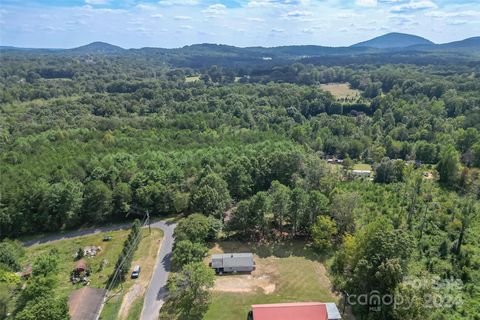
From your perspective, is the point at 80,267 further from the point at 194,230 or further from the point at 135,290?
the point at 194,230

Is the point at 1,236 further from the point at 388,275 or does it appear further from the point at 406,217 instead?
the point at 406,217

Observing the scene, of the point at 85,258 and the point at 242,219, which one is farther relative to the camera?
the point at 242,219

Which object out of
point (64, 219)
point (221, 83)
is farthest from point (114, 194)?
point (221, 83)

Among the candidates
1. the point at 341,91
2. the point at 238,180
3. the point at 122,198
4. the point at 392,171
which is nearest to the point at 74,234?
the point at 122,198

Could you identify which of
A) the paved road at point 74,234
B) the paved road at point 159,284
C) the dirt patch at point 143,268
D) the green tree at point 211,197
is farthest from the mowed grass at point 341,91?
the dirt patch at point 143,268

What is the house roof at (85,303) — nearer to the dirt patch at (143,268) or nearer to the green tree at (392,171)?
the dirt patch at (143,268)

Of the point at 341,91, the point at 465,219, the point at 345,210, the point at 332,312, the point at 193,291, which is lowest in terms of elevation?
the point at 332,312
